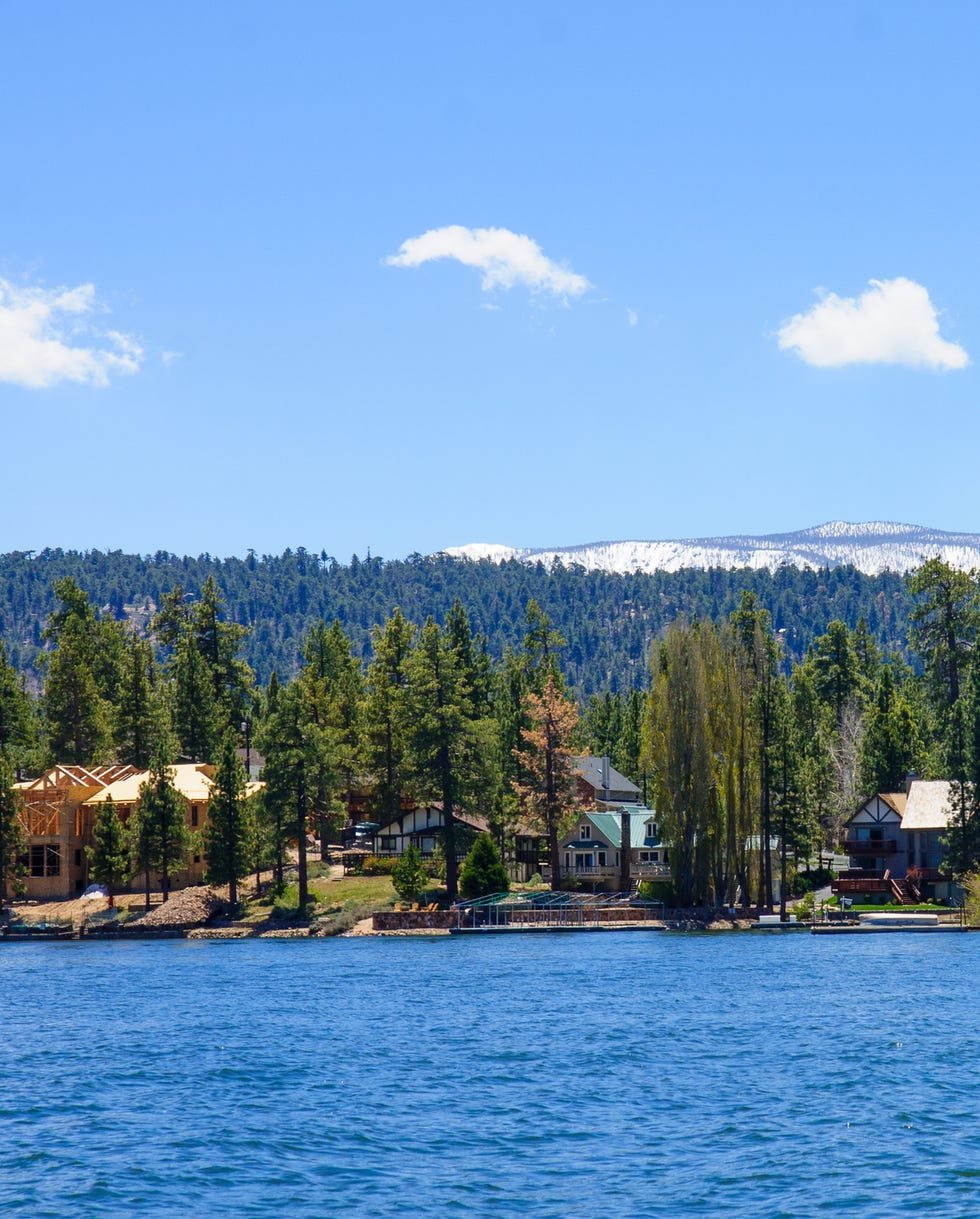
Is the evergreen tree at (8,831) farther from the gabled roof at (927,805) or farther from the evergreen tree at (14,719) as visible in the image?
the gabled roof at (927,805)

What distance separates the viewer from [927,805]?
104688mm

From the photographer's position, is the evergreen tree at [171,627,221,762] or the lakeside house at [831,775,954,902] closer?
the lakeside house at [831,775,954,902]

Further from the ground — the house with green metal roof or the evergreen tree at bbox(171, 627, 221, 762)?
the evergreen tree at bbox(171, 627, 221, 762)

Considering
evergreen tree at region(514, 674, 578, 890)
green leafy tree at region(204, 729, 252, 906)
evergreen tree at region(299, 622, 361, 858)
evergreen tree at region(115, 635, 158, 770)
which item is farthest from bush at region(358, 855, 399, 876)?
evergreen tree at region(115, 635, 158, 770)

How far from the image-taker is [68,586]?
13462cm

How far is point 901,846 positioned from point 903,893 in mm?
7168

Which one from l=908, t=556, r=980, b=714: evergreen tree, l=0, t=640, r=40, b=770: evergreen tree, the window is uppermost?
l=908, t=556, r=980, b=714: evergreen tree

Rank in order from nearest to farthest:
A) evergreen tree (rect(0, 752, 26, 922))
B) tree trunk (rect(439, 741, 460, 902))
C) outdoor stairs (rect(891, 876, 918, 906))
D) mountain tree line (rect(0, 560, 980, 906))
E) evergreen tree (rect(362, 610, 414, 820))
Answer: mountain tree line (rect(0, 560, 980, 906)), tree trunk (rect(439, 741, 460, 902)), evergreen tree (rect(0, 752, 26, 922)), outdoor stairs (rect(891, 876, 918, 906)), evergreen tree (rect(362, 610, 414, 820))

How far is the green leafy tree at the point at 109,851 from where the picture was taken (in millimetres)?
100438

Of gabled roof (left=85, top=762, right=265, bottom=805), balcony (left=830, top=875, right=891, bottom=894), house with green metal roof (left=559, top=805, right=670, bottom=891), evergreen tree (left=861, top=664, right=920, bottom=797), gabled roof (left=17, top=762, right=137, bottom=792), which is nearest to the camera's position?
balcony (left=830, top=875, right=891, bottom=894)

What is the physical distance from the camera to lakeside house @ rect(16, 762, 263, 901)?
107 meters

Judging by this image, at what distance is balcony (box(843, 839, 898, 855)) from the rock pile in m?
43.1

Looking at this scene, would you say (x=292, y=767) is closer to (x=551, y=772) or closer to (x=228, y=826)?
(x=228, y=826)

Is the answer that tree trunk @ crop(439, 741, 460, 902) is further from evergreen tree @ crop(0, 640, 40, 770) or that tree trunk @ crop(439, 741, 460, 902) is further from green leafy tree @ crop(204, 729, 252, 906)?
evergreen tree @ crop(0, 640, 40, 770)
